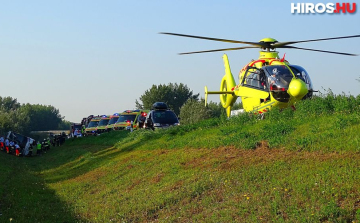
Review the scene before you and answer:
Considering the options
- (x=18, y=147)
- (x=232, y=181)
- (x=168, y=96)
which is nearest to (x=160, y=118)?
(x=18, y=147)

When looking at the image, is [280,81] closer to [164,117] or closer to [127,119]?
[164,117]

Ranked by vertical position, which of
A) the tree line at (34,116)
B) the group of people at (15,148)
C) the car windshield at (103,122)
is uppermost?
the car windshield at (103,122)

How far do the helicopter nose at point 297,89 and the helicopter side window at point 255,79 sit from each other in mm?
1715

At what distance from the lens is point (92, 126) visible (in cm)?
4869

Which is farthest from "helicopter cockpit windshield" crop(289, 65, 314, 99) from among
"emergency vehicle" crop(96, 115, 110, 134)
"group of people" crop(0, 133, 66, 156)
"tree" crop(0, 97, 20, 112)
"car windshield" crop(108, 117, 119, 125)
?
"tree" crop(0, 97, 20, 112)

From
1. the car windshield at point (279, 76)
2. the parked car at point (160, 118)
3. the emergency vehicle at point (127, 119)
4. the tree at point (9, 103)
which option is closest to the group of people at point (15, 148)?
the emergency vehicle at point (127, 119)

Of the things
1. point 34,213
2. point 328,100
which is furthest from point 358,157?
point 34,213

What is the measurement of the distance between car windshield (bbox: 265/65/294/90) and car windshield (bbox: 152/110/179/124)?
11404mm

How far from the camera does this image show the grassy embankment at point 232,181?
319 inches

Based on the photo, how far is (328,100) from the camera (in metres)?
15.4

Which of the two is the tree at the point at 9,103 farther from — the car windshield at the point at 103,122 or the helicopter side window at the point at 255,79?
the helicopter side window at the point at 255,79

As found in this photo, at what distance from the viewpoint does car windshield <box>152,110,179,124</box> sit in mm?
29734

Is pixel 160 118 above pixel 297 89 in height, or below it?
below

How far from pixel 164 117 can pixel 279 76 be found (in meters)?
12.3
